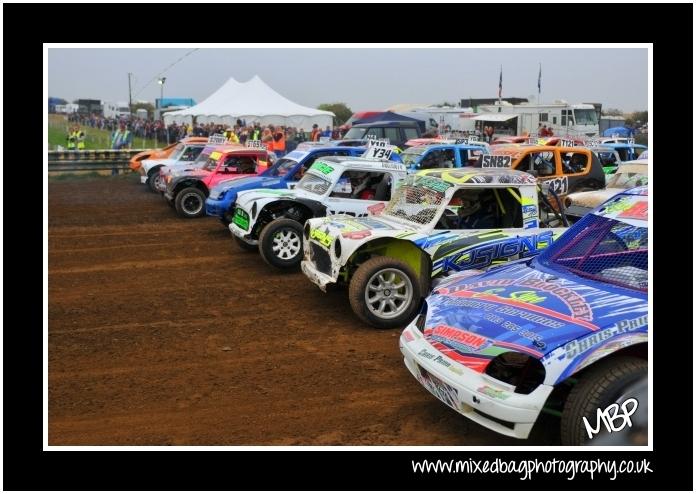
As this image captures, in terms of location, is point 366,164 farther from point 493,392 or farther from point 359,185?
point 493,392

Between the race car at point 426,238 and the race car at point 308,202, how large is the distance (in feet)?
5.77

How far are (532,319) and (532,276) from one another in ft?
2.73

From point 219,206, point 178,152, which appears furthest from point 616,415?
point 178,152

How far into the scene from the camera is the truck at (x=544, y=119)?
31.4 m

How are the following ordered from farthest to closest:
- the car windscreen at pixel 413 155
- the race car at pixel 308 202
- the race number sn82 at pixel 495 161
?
the car windscreen at pixel 413 155 → the race car at pixel 308 202 → the race number sn82 at pixel 495 161

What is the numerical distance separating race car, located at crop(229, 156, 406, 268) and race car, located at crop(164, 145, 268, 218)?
4.47 metres

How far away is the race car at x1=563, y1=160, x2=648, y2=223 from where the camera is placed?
1077 centimetres

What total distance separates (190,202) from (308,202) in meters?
5.75

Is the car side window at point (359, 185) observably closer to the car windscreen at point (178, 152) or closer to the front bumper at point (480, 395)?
the front bumper at point (480, 395)

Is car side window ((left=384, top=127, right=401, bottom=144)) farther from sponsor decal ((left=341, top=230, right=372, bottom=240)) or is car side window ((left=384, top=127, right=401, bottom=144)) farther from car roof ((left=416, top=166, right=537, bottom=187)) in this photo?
sponsor decal ((left=341, top=230, right=372, bottom=240))

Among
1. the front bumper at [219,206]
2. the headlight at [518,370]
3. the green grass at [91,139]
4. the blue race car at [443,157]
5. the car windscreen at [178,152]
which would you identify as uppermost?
the green grass at [91,139]

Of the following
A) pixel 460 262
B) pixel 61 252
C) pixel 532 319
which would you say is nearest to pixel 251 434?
pixel 532 319

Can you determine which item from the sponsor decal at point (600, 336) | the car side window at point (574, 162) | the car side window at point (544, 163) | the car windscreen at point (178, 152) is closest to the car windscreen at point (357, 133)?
the car windscreen at point (178, 152)

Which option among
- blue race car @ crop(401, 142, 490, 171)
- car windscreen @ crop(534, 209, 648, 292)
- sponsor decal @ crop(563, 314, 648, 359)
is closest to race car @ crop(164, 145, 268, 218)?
blue race car @ crop(401, 142, 490, 171)
